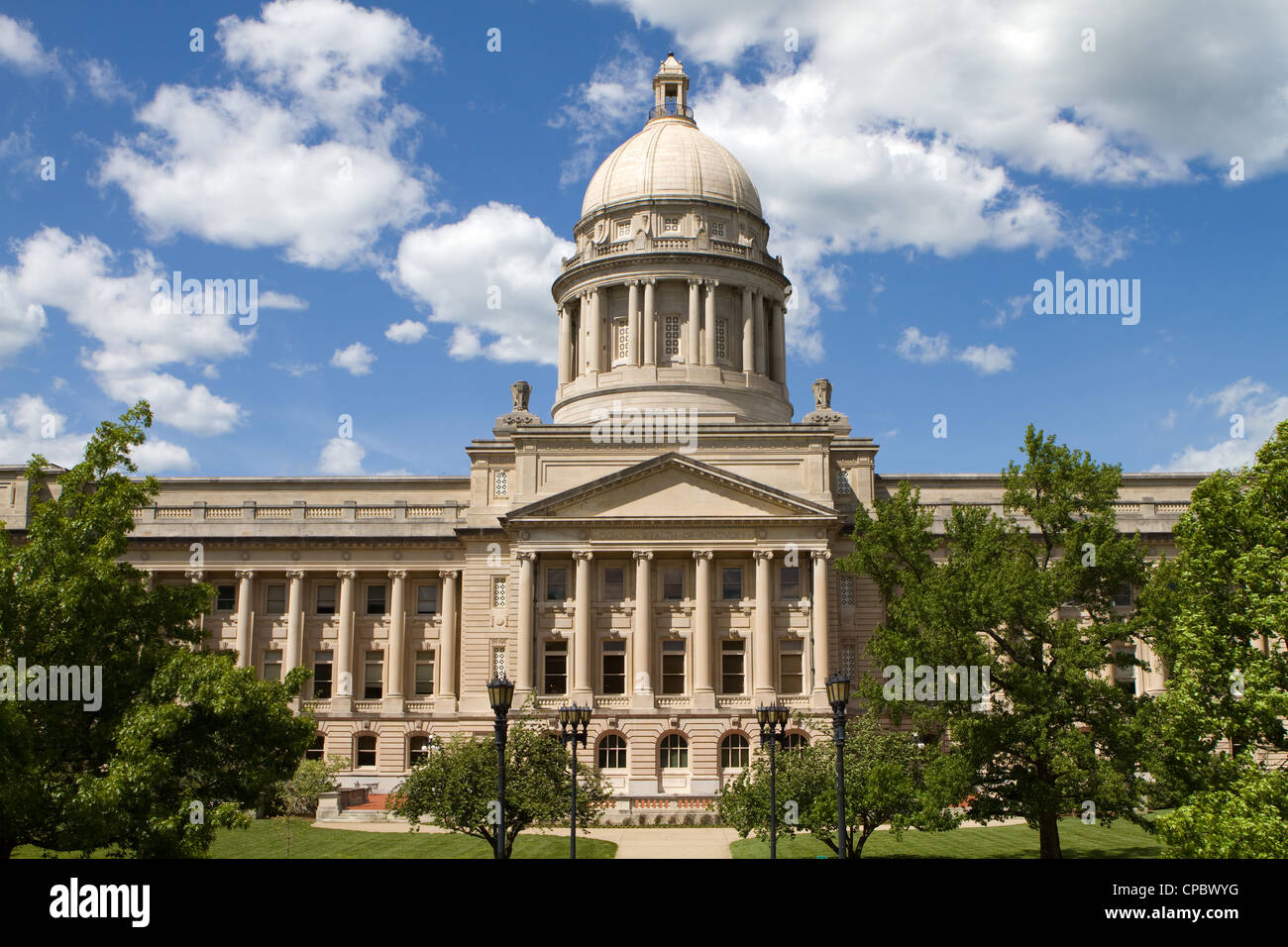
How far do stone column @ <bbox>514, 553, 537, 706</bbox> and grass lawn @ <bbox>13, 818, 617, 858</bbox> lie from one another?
13193mm

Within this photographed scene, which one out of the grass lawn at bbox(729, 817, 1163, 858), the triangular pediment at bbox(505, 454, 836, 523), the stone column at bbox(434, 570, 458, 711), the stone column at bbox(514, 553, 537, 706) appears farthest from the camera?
the stone column at bbox(434, 570, 458, 711)

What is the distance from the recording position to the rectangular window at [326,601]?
61.6 metres

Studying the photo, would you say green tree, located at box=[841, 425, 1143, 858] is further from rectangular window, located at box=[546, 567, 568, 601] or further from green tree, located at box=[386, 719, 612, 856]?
rectangular window, located at box=[546, 567, 568, 601]

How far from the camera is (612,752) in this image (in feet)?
178

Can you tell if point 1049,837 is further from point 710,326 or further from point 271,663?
point 710,326

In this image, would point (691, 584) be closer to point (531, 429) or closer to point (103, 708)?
point (531, 429)

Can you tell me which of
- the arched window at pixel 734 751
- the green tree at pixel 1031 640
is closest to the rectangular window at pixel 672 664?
the arched window at pixel 734 751

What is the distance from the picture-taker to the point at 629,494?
5612cm

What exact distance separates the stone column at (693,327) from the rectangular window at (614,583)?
59.2 ft

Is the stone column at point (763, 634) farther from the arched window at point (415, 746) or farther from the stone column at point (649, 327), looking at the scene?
the stone column at point (649, 327)

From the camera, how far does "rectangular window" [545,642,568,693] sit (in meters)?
56.4

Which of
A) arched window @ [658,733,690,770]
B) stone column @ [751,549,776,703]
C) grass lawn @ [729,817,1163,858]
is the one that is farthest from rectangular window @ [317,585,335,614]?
grass lawn @ [729,817,1163,858]
